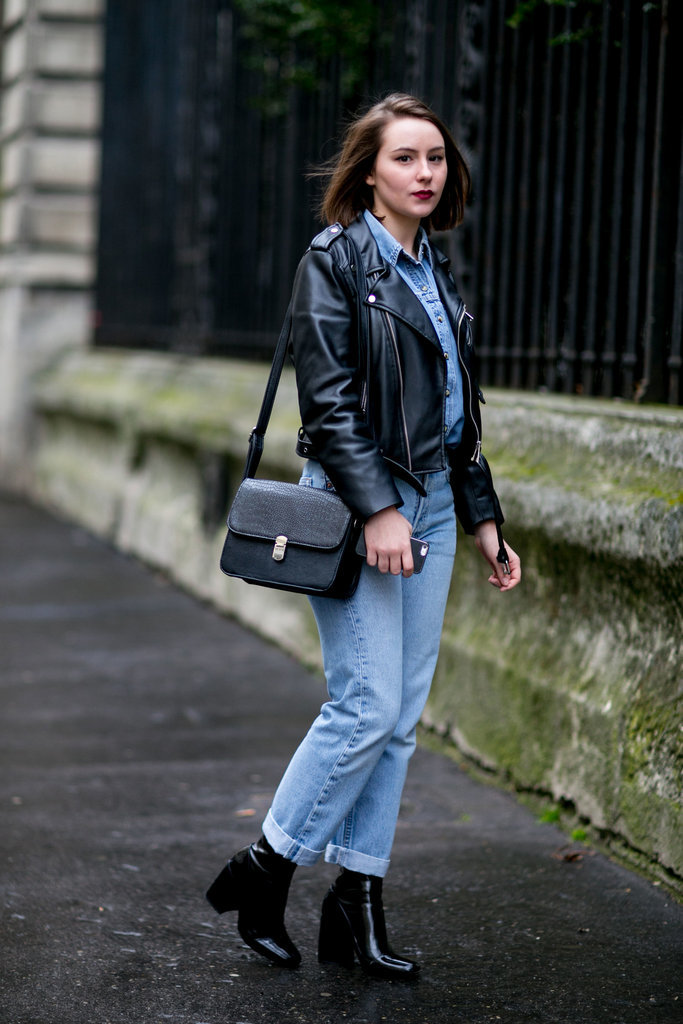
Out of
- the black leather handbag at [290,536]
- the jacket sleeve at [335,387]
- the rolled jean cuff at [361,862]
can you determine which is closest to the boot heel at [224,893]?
the rolled jean cuff at [361,862]

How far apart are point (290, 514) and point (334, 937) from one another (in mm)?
978

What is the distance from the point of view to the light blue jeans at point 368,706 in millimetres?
3023

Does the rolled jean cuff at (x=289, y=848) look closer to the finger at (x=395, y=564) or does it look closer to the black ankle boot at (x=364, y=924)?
the black ankle boot at (x=364, y=924)

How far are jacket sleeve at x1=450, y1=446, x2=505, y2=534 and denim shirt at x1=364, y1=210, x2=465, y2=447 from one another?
0.07m

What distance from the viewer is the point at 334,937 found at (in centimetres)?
321

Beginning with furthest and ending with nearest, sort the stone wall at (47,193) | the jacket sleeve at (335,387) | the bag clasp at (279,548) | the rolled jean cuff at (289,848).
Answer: the stone wall at (47,193) < the rolled jean cuff at (289,848) < the bag clasp at (279,548) < the jacket sleeve at (335,387)

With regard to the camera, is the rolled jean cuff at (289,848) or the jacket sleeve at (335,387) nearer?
the jacket sleeve at (335,387)

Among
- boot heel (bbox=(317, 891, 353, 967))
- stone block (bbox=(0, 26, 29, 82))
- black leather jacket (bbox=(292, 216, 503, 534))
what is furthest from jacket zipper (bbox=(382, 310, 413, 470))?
stone block (bbox=(0, 26, 29, 82))

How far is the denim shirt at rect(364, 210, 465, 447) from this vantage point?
307cm

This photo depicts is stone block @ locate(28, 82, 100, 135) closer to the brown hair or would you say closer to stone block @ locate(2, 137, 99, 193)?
stone block @ locate(2, 137, 99, 193)

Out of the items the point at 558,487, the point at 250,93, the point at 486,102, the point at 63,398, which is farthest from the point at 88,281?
the point at 558,487

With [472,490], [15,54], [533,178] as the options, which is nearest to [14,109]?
[15,54]

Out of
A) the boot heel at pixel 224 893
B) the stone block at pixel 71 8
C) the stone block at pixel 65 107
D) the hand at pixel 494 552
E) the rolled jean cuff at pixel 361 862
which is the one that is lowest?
the boot heel at pixel 224 893

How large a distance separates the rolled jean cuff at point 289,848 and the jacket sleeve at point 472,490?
0.79 m
